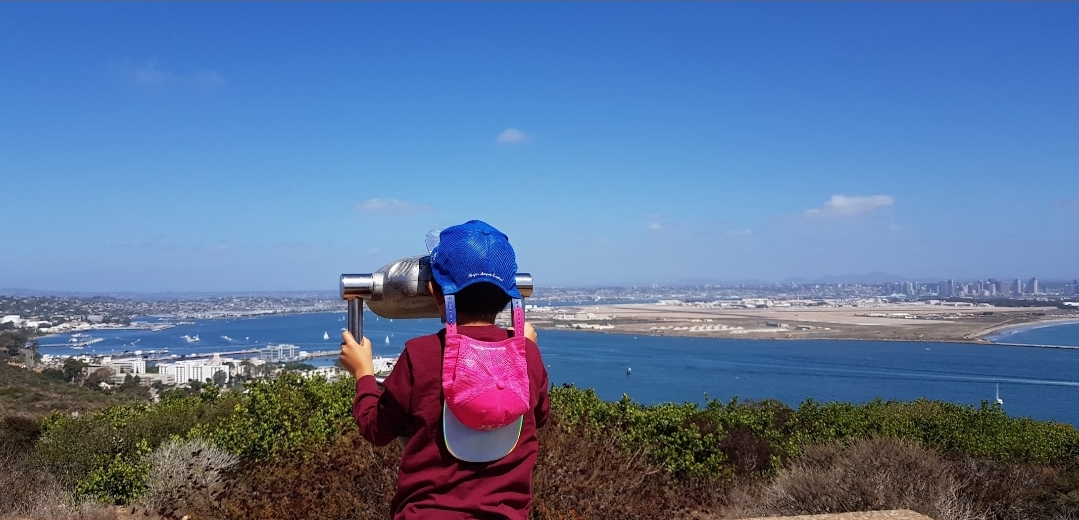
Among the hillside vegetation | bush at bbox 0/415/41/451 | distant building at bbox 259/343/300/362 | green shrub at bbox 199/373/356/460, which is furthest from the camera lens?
distant building at bbox 259/343/300/362

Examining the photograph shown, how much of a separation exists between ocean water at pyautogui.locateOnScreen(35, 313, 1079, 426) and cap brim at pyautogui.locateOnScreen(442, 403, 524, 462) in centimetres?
2712

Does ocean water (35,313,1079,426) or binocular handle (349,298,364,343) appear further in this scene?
ocean water (35,313,1079,426)

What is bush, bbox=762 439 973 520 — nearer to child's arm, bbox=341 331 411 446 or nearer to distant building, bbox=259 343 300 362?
child's arm, bbox=341 331 411 446

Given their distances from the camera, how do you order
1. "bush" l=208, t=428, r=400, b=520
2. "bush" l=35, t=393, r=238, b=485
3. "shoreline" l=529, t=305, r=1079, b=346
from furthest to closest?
"shoreline" l=529, t=305, r=1079, b=346
"bush" l=35, t=393, r=238, b=485
"bush" l=208, t=428, r=400, b=520

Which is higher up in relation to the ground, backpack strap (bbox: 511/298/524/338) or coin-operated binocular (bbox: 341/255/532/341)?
coin-operated binocular (bbox: 341/255/532/341)

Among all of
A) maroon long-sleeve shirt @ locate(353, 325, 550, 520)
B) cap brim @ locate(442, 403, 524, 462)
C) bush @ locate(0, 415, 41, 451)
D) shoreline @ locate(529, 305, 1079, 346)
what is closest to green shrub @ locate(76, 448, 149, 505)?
bush @ locate(0, 415, 41, 451)

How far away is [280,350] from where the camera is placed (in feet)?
185

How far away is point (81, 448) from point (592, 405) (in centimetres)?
531

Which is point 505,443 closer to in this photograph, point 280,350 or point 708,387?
point 708,387

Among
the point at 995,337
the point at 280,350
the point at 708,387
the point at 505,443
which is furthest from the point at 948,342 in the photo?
the point at 505,443

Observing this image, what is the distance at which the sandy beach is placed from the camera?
8000cm

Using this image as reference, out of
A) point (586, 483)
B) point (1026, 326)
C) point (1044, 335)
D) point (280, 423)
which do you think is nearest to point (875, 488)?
point (586, 483)

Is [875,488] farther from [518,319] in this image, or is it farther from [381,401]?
[381,401]

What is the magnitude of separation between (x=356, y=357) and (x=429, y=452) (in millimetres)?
296
